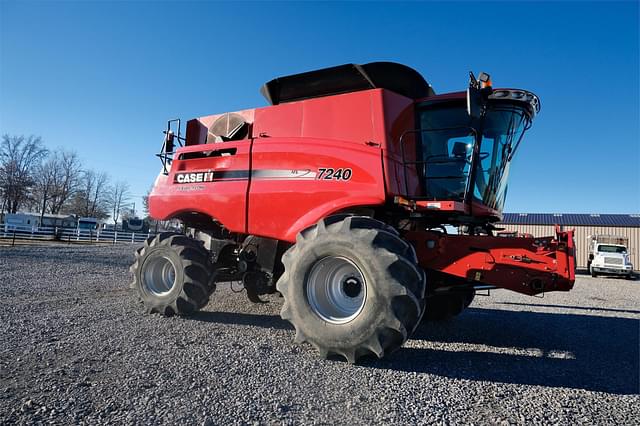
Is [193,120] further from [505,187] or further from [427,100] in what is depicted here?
[505,187]

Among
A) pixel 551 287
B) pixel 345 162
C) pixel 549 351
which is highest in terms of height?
pixel 345 162

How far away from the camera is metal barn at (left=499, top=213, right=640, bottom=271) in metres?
28.7

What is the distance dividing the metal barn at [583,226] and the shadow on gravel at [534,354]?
25.0 meters

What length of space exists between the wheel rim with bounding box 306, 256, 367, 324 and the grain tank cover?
8.34 feet

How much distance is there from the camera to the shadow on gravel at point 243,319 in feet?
17.2

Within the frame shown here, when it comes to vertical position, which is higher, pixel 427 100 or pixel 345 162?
pixel 427 100

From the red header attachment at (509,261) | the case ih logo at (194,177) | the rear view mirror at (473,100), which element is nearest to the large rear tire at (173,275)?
the case ih logo at (194,177)

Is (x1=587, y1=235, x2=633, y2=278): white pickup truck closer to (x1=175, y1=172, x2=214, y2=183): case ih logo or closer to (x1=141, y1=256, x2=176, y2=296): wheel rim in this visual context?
(x1=175, y1=172, x2=214, y2=183): case ih logo

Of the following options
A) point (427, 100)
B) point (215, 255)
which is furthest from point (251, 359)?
point (427, 100)

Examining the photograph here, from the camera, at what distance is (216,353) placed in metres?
3.77

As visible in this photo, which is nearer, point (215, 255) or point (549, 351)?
point (549, 351)

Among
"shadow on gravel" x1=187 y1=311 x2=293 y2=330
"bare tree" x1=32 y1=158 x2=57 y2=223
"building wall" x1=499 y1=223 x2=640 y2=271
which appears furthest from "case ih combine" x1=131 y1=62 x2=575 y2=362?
"bare tree" x1=32 y1=158 x2=57 y2=223

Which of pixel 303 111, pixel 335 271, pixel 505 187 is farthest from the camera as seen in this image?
pixel 505 187

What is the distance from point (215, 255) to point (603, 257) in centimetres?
2436
